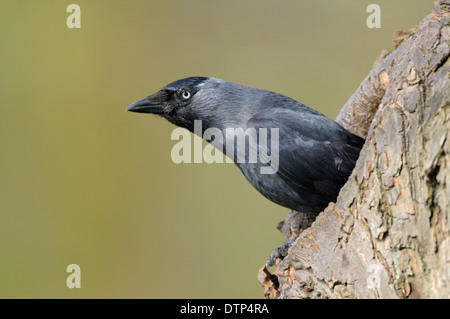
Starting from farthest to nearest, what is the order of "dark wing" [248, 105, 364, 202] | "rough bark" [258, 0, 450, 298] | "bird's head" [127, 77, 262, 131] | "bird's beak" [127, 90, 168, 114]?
Answer: "bird's beak" [127, 90, 168, 114]
"bird's head" [127, 77, 262, 131]
"dark wing" [248, 105, 364, 202]
"rough bark" [258, 0, 450, 298]

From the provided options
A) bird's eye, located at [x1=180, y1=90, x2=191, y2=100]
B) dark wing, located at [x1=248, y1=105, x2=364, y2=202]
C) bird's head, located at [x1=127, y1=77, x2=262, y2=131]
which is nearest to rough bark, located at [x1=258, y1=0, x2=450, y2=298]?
dark wing, located at [x1=248, y1=105, x2=364, y2=202]

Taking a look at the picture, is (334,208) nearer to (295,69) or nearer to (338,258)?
(338,258)

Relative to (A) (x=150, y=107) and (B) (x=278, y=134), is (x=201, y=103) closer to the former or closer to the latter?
(A) (x=150, y=107)

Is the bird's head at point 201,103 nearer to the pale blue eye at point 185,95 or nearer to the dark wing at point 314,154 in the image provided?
the pale blue eye at point 185,95

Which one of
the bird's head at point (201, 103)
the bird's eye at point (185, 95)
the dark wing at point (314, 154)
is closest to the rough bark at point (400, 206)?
the dark wing at point (314, 154)

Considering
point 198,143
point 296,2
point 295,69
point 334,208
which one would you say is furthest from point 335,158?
point 296,2

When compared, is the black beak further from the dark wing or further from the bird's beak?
the dark wing

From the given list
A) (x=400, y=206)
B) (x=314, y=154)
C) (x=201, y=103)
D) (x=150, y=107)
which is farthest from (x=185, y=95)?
(x=400, y=206)
